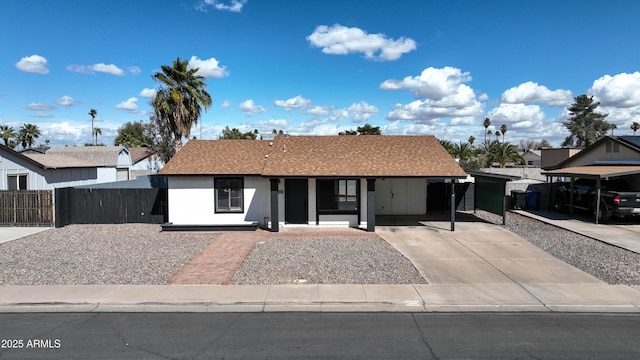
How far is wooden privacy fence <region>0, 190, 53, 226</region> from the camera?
18406mm

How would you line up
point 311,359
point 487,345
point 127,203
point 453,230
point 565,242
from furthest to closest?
point 127,203 < point 453,230 < point 565,242 < point 487,345 < point 311,359

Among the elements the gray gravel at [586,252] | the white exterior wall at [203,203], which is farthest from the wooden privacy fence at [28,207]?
the gray gravel at [586,252]

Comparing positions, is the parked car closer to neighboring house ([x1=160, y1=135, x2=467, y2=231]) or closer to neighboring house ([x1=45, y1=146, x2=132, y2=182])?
neighboring house ([x1=160, y1=135, x2=467, y2=231])

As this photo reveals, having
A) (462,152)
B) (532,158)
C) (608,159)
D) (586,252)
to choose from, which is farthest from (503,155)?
(586,252)

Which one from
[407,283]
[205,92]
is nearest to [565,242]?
[407,283]

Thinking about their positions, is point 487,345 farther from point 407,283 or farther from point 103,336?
point 103,336

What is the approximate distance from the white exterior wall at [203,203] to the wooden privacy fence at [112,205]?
53.5 inches

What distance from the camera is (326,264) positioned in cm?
1170

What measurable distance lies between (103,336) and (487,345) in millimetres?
6487

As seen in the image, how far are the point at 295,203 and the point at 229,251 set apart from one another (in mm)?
5020

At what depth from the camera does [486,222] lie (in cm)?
1919

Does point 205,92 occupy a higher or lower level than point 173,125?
higher

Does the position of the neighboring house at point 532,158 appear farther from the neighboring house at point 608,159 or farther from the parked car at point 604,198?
the parked car at point 604,198

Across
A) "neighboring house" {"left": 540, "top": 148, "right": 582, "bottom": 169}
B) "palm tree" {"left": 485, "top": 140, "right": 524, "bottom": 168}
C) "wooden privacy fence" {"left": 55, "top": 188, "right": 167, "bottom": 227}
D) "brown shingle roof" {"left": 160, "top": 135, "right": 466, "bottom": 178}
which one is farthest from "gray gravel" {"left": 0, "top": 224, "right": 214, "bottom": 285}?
"palm tree" {"left": 485, "top": 140, "right": 524, "bottom": 168}
